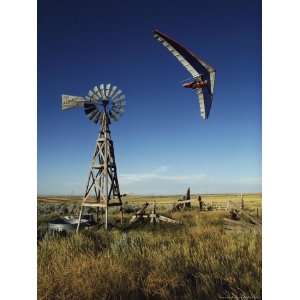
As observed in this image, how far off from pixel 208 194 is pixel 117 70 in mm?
1769

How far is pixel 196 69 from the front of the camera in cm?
490

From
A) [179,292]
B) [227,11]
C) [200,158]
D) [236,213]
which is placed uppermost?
[227,11]

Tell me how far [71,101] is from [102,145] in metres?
0.62

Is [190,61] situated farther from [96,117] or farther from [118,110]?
[96,117]

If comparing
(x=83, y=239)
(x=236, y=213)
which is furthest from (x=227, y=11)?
(x=83, y=239)

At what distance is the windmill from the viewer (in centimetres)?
500

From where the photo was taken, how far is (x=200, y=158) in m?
5.01

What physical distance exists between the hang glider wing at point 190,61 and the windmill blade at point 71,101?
116 cm

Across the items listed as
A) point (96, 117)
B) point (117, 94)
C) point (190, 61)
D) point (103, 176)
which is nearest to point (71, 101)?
point (96, 117)

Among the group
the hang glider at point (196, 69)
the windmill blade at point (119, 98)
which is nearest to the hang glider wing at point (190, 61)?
the hang glider at point (196, 69)

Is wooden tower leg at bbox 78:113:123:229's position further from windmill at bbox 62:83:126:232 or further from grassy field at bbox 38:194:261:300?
grassy field at bbox 38:194:261:300

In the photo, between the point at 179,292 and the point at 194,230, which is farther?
the point at 194,230

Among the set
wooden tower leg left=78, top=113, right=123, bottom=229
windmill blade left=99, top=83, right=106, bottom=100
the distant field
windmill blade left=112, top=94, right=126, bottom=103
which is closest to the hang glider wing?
windmill blade left=112, top=94, right=126, bottom=103
